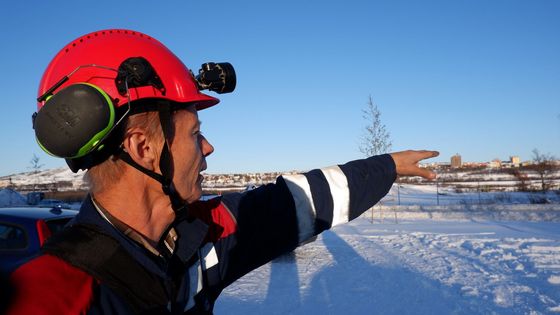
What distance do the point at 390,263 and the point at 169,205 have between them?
24.6 feet

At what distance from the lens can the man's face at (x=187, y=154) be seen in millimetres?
1605

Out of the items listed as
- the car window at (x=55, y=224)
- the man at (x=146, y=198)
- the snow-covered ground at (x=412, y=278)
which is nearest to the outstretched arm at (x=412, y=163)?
the man at (x=146, y=198)

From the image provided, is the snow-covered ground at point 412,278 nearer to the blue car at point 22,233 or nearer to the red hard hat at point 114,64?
the blue car at point 22,233

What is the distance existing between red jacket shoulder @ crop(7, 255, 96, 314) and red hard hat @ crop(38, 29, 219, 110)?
59 centimetres

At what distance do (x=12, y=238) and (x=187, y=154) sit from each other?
4.34 metres

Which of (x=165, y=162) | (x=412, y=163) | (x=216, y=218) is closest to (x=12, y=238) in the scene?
(x=216, y=218)

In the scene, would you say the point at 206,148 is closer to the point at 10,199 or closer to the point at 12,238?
the point at 12,238

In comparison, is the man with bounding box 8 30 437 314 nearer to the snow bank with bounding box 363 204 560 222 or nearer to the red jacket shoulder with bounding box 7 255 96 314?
the red jacket shoulder with bounding box 7 255 96 314

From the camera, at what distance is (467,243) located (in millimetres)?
10414

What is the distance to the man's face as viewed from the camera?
1.61 m

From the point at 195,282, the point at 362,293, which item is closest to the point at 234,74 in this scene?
the point at 195,282

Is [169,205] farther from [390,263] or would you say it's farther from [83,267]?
[390,263]

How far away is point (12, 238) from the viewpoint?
480 centimetres

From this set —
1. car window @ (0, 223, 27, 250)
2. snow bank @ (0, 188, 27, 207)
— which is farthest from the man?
snow bank @ (0, 188, 27, 207)
